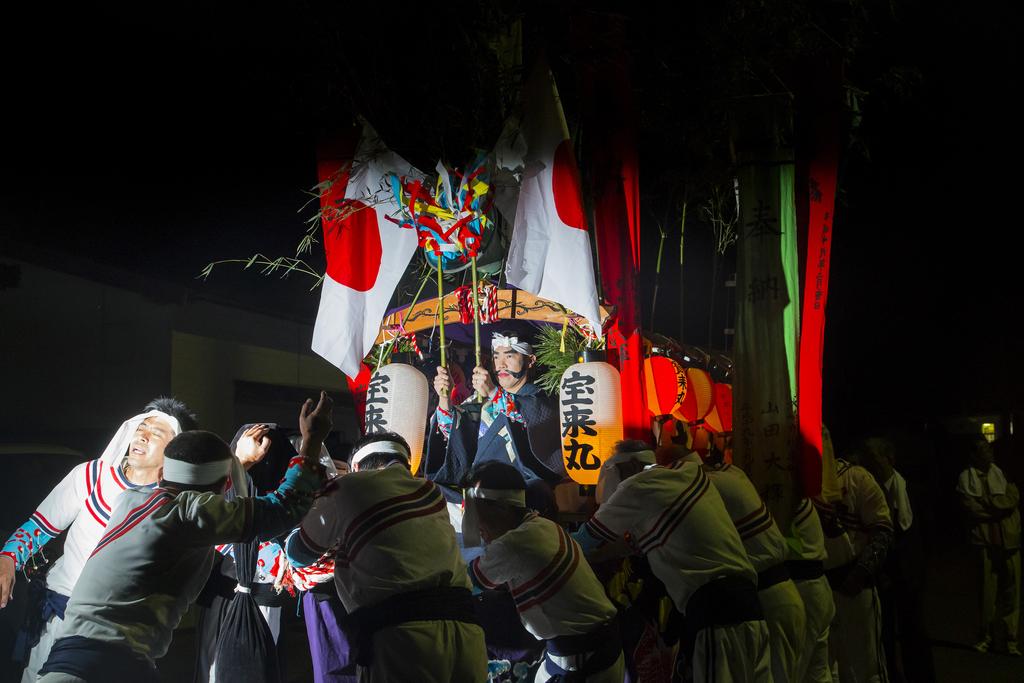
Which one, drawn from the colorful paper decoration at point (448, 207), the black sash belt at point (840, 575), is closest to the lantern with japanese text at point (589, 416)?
the colorful paper decoration at point (448, 207)

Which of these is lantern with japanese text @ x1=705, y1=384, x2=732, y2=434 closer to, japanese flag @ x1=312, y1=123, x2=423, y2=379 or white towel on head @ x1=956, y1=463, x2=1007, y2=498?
white towel on head @ x1=956, y1=463, x2=1007, y2=498

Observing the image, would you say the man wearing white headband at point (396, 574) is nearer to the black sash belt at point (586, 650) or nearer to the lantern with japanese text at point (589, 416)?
the black sash belt at point (586, 650)

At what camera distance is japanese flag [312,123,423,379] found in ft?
24.7

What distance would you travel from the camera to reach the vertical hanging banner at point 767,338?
273 inches

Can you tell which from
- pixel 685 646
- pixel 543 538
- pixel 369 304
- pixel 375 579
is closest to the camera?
pixel 375 579

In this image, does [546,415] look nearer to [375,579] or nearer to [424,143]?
[424,143]

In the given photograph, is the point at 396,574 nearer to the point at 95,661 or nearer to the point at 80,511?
the point at 95,661

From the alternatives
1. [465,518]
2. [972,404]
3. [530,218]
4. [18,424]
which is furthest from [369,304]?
[972,404]

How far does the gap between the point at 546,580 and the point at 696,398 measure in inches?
267

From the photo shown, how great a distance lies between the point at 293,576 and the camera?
220 inches

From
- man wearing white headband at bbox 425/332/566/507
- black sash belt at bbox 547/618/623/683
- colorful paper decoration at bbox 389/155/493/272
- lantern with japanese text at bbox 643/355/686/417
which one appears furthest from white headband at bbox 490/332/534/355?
black sash belt at bbox 547/618/623/683

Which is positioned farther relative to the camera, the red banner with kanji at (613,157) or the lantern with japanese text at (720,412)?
the lantern with japanese text at (720,412)

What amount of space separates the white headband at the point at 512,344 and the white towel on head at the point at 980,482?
6.44 m

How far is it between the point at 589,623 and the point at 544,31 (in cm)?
590
